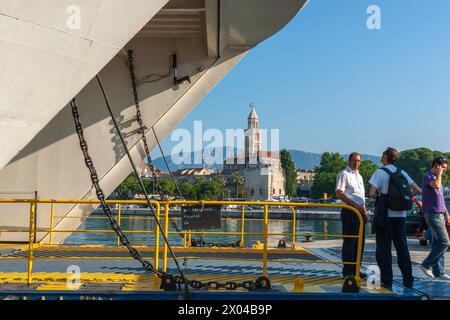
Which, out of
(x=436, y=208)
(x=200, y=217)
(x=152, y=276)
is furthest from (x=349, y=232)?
(x=152, y=276)

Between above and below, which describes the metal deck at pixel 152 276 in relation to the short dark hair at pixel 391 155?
below

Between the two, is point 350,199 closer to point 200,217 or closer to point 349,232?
point 349,232

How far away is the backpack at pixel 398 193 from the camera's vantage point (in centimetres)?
603

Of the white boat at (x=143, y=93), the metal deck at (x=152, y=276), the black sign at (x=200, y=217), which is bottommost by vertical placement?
the metal deck at (x=152, y=276)

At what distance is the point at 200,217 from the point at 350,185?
1.92m

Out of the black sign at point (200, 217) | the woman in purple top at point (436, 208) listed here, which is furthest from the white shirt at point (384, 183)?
the black sign at point (200, 217)

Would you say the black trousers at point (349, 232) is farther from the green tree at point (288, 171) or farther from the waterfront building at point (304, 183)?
the waterfront building at point (304, 183)

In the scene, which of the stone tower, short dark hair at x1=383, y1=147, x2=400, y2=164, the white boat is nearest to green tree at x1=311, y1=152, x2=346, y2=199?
the stone tower

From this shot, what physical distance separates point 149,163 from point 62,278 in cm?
436

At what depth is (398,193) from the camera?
6.05 meters

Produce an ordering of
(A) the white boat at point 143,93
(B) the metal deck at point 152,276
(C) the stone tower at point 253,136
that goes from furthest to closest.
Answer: (C) the stone tower at point 253,136 → (A) the white boat at point 143,93 → (B) the metal deck at point 152,276

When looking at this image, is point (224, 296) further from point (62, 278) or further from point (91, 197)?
point (91, 197)

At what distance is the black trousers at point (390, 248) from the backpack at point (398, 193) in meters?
0.19
